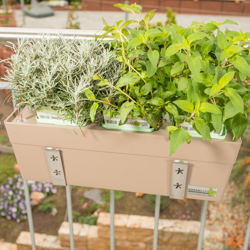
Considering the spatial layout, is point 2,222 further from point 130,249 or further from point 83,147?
point 83,147

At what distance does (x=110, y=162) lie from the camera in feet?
3.09

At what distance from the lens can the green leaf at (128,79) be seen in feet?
2.58

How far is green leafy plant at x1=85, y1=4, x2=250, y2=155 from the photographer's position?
748 millimetres

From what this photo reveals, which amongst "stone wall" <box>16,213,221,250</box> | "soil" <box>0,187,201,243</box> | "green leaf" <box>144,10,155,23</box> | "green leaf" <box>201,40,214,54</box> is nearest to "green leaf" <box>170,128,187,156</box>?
"green leaf" <box>201,40,214,54</box>

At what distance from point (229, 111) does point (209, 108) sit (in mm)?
46

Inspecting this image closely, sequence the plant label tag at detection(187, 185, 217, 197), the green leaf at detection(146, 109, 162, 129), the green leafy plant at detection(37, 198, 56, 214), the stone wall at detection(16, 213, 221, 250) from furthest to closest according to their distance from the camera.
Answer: the green leafy plant at detection(37, 198, 56, 214)
the stone wall at detection(16, 213, 221, 250)
the plant label tag at detection(187, 185, 217, 197)
the green leaf at detection(146, 109, 162, 129)

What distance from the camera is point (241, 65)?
0.73 meters

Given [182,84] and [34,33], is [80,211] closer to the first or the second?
[34,33]

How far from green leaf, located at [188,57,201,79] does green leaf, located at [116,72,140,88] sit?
132 mm

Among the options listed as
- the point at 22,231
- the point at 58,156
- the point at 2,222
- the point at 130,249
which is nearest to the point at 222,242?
the point at 130,249

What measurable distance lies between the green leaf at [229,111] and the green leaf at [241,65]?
0.08m

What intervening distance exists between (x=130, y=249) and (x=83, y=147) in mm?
3221

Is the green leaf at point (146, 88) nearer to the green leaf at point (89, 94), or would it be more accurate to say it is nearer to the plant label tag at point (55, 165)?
the green leaf at point (89, 94)

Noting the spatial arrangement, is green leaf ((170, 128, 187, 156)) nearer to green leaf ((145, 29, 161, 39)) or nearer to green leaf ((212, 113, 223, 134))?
green leaf ((212, 113, 223, 134))
